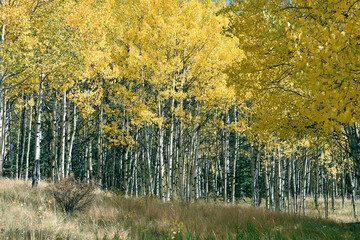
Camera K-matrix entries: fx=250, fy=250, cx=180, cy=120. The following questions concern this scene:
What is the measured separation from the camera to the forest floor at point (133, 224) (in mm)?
3998

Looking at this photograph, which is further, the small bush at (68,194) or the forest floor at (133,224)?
the small bush at (68,194)

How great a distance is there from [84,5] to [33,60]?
3291 mm

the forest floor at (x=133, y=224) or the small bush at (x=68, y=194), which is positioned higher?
the small bush at (x=68, y=194)

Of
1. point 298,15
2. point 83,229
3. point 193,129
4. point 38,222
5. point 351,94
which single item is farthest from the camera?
point 193,129

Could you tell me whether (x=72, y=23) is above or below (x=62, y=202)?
above

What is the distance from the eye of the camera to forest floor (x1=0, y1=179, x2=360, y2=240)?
13.1 ft

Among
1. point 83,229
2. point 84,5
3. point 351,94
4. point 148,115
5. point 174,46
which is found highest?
point 84,5

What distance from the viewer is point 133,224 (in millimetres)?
5191

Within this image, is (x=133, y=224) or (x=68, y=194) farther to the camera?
(x=68, y=194)

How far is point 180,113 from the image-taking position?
8789mm

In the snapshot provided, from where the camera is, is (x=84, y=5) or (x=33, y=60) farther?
(x=84, y=5)

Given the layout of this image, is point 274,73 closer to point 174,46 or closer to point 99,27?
point 174,46

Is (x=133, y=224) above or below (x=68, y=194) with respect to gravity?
below

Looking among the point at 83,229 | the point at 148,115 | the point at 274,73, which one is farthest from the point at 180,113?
the point at 83,229
